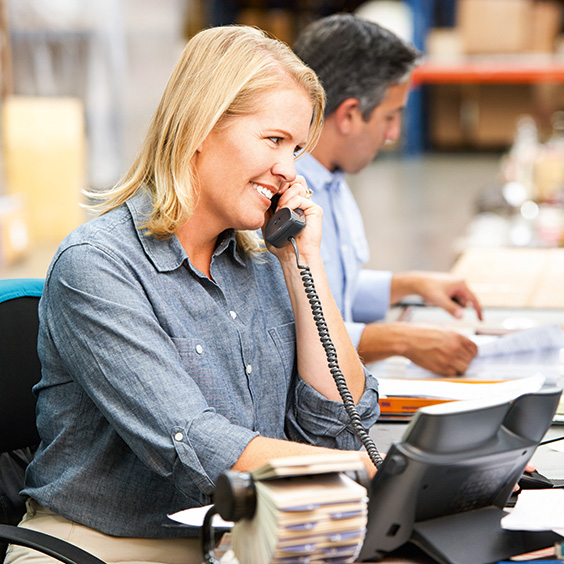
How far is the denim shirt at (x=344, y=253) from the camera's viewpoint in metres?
2.22

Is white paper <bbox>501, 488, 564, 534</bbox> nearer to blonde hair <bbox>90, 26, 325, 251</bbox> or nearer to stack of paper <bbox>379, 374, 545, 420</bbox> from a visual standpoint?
stack of paper <bbox>379, 374, 545, 420</bbox>

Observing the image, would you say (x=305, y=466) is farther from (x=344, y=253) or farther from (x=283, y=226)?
(x=344, y=253)

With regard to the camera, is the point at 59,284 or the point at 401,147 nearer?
the point at 59,284

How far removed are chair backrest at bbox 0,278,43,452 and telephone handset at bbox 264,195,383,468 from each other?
46 cm

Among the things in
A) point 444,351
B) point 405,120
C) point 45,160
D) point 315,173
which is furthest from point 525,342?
point 405,120

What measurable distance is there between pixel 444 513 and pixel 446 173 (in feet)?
29.5

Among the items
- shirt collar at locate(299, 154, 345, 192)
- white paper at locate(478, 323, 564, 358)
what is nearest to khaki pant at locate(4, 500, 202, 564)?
white paper at locate(478, 323, 564, 358)

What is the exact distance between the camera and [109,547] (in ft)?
4.35

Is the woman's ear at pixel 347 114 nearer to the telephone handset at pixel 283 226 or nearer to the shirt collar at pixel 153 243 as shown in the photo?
the telephone handset at pixel 283 226

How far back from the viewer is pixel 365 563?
1.06m

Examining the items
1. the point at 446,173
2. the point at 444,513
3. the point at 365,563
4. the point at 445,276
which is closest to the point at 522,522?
the point at 444,513

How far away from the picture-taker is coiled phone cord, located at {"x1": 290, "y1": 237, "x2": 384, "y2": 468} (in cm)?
141

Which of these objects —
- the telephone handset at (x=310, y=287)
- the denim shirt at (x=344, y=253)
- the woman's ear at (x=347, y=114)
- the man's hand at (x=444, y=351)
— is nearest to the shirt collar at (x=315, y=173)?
the denim shirt at (x=344, y=253)

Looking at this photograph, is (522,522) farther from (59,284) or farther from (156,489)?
(59,284)
